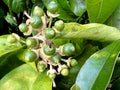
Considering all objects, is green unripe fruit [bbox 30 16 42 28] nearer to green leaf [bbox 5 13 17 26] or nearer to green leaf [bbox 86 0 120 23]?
green leaf [bbox 86 0 120 23]

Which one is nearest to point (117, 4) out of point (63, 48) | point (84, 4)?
point (84, 4)

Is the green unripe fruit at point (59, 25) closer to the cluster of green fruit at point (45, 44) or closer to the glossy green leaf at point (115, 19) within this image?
the cluster of green fruit at point (45, 44)

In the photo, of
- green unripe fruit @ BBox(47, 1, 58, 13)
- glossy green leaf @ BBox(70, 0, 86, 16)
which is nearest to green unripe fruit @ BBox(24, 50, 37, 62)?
green unripe fruit @ BBox(47, 1, 58, 13)

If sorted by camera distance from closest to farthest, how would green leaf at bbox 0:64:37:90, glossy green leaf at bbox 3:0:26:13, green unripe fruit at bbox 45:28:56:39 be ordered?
green unripe fruit at bbox 45:28:56:39 < green leaf at bbox 0:64:37:90 < glossy green leaf at bbox 3:0:26:13

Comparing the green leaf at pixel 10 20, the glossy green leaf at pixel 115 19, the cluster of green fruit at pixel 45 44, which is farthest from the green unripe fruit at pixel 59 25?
the green leaf at pixel 10 20

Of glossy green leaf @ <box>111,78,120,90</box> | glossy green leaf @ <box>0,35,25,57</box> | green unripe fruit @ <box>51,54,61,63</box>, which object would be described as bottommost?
glossy green leaf @ <box>111,78,120,90</box>

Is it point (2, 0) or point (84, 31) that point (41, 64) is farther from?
point (2, 0)
